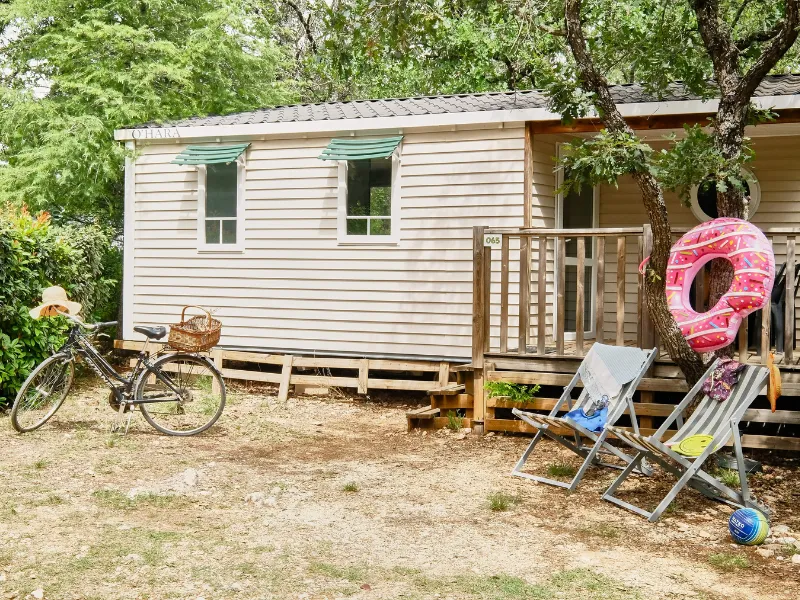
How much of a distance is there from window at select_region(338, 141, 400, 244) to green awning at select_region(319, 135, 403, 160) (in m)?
0.11

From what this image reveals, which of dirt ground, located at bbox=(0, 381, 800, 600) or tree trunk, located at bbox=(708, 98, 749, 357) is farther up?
tree trunk, located at bbox=(708, 98, 749, 357)

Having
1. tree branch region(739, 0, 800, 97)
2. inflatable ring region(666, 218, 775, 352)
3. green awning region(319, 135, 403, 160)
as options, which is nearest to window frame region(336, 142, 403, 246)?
green awning region(319, 135, 403, 160)

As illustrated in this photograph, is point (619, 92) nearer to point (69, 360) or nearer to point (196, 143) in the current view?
point (196, 143)

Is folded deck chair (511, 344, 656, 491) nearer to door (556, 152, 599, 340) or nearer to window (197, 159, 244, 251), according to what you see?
door (556, 152, 599, 340)

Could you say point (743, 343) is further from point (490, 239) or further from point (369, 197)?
point (369, 197)

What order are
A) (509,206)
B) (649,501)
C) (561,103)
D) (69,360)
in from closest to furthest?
(649,501) → (561,103) → (69,360) → (509,206)

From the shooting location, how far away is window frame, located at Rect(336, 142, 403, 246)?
32.1 ft

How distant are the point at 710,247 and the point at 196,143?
21.5 ft

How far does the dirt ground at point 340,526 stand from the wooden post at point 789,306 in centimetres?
86

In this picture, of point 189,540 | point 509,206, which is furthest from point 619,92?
point 189,540

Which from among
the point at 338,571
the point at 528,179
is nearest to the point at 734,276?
the point at 338,571

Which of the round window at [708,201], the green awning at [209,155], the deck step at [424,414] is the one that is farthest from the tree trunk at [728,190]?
the green awning at [209,155]

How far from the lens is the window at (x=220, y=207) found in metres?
10.6

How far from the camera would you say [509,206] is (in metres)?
9.22
